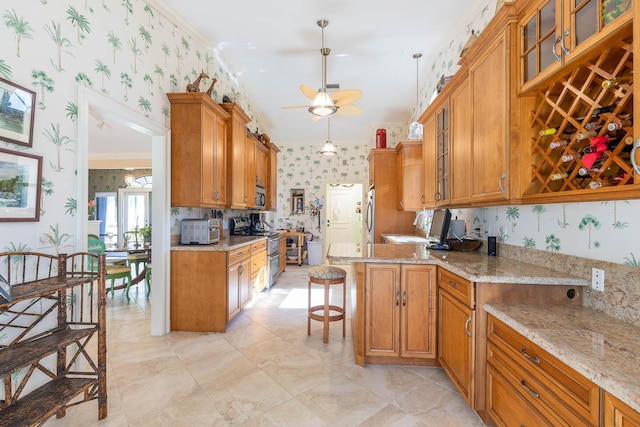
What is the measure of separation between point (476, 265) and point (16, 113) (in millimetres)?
2831

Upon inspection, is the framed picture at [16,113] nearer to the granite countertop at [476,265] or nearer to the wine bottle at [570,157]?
the granite countertop at [476,265]

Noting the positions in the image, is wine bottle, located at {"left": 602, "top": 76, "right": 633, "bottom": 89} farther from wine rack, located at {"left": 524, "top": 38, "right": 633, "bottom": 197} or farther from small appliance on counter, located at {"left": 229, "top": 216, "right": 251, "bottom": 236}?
small appliance on counter, located at {"left": 229, "top": 216, "right": 251, "bottom": 236}

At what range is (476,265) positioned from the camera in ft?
6.46

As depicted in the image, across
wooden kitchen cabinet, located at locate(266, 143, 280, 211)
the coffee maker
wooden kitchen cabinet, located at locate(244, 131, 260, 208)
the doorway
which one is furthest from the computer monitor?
the doorway

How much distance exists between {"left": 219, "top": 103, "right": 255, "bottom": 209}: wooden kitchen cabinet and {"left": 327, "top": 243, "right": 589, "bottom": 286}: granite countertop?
73.9 inches

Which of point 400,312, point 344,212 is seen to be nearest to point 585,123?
point 400,312

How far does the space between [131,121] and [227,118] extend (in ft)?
4.15

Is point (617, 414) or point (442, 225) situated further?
point (442, 225)

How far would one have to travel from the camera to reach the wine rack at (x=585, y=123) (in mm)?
1156

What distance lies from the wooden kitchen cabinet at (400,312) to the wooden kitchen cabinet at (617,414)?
1.38 metres

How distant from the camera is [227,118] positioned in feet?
12.1

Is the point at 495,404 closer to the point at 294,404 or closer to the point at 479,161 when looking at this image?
the point at 294,404

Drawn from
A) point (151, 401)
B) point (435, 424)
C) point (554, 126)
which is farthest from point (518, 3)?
point (151, 401)

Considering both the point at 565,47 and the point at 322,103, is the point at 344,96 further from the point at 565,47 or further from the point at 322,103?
the point at 565,47
